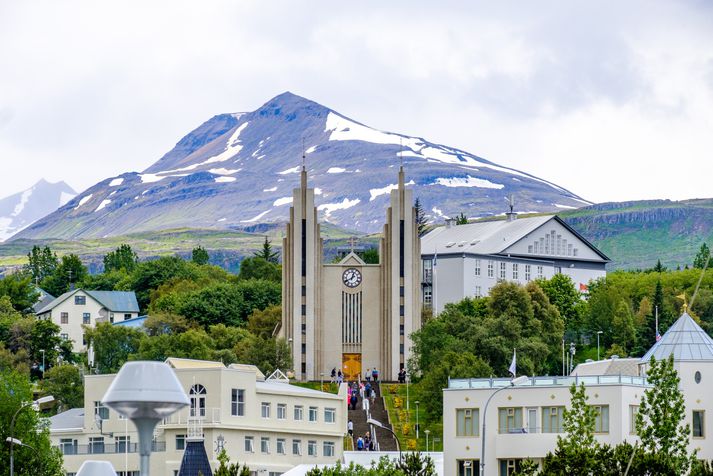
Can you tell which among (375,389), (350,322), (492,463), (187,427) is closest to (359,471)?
(492,463)

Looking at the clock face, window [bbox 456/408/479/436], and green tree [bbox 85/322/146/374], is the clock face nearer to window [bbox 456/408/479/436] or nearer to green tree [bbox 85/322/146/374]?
green tree [bbox 85/322/146/374]

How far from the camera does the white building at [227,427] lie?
10331 cm

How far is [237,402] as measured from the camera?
346 feet

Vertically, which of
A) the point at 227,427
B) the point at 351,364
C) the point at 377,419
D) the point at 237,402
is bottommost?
the point at 377,419

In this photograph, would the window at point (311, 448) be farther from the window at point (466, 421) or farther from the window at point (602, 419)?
the window at point (602, 419)

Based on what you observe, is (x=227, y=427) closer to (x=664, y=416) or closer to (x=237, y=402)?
(x=237, y=402)

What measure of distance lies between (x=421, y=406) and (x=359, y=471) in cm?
5792

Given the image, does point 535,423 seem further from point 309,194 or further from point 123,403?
point 309,194

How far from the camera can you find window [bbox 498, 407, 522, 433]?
88.6 m

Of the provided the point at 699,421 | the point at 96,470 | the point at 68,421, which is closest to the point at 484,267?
the point at 68,421

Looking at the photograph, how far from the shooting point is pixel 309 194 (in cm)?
16500

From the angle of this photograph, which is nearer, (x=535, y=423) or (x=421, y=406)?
(x=535, y=423)

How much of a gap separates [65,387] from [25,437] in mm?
48330

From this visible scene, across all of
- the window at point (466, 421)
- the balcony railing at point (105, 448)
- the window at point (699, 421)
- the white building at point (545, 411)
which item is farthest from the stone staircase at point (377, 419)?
the window at point (699, 421)
